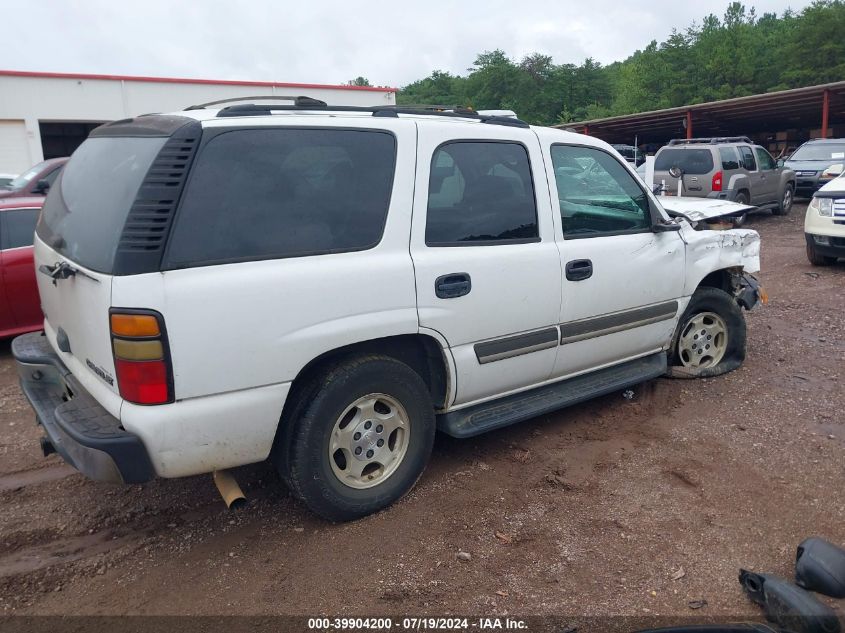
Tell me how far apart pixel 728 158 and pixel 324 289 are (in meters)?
13.5

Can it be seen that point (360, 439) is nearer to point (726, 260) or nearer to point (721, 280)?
point (726, 260)

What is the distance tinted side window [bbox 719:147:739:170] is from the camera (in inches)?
561

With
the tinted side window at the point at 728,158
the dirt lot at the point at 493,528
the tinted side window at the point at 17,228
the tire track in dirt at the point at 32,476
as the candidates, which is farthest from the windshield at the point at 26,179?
the tinted side window at the point at 728,158

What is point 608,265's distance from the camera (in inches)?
164

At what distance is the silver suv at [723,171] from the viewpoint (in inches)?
556

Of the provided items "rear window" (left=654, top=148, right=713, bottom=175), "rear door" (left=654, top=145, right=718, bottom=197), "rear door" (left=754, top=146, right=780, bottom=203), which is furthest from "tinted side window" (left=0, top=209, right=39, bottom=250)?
"rear door" (left=754, top=146, right=780, bottom=203)

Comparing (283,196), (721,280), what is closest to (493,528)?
(283,196)

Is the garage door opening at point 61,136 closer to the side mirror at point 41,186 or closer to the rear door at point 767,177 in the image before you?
the side mirror at point 41,186

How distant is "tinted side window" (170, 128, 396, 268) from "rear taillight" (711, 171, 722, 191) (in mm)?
12355

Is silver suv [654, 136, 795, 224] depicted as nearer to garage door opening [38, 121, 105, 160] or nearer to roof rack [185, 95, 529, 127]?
roof rack [185, 95, 529, 127]

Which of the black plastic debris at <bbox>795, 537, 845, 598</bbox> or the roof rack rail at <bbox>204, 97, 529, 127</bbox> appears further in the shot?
the roof rack rail at <bbox>204, 97, 529, 127</bbox>

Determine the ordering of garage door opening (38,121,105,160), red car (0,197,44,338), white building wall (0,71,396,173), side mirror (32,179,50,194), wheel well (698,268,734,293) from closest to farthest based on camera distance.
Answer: wheel well (698,268,734,293) → red car (0,197,44,338) → side mirror (32,179,50,194) → white building wall (0,71,396,173) → garage door opening (38,121,105,160)

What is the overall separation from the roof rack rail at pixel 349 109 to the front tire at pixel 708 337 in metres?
2.03

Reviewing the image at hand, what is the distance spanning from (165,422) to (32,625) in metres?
0.95
